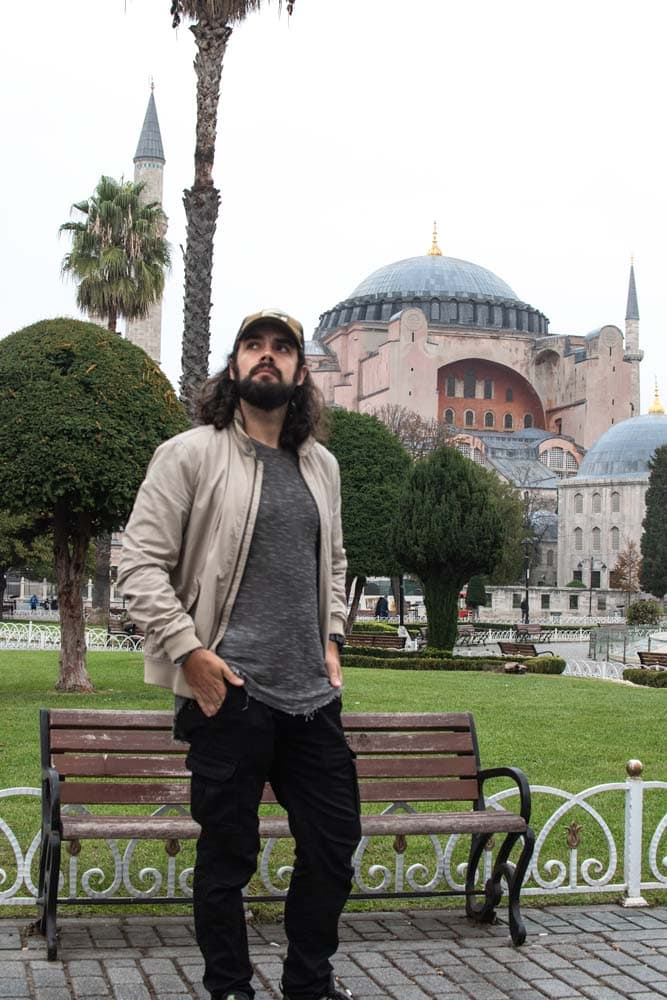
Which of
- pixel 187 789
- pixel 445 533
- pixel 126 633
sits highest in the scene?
pixel 445 533

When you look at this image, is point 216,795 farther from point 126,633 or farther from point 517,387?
point 517,387

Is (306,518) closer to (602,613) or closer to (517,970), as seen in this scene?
(517,970)

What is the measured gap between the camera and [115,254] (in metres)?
26.8

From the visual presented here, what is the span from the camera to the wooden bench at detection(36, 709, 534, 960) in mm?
4266

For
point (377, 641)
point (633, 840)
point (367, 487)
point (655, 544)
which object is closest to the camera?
point (633, 840)

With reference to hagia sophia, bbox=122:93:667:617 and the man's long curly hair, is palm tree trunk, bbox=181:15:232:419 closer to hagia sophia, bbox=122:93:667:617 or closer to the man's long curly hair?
the man's long curly hair

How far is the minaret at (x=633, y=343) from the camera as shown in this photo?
89.8m

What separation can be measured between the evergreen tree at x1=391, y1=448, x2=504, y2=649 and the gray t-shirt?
73.3 ft

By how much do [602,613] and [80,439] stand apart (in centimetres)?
5298

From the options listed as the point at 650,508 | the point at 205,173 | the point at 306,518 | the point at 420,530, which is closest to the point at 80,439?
the point at 205,173

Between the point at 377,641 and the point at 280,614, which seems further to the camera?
the point at 377,641

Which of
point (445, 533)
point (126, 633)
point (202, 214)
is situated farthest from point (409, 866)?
point (445, 533)

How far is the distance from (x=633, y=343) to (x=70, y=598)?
280 feet

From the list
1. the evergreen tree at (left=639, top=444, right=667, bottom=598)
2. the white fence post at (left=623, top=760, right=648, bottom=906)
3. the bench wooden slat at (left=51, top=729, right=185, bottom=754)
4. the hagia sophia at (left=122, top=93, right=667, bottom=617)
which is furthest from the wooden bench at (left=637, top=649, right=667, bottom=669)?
the hagia sophia at (left=122, top=93, right=667, bottom=617)
